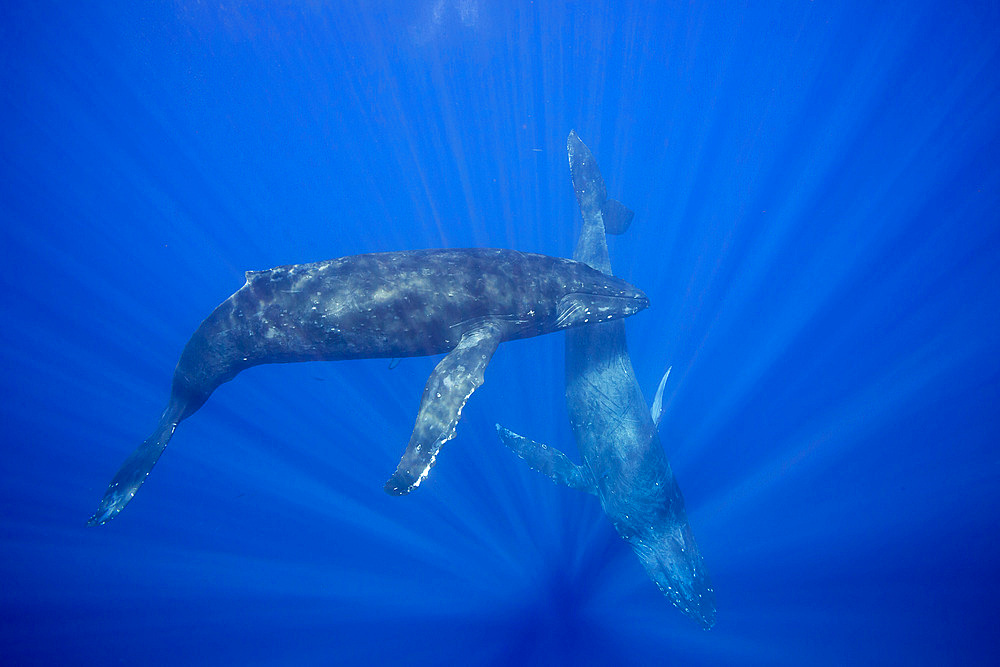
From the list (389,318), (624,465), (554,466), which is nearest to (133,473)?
(389,318)

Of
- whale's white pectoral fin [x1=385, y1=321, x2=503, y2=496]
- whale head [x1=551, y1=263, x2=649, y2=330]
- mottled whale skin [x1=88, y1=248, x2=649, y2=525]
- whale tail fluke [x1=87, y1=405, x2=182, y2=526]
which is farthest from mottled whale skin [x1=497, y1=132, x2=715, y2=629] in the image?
whale tail fluke [x1=87, y1=405, x2=182, y2=526]

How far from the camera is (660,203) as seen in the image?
15.4 meters

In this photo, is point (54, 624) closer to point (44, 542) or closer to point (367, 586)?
point (44, 542)

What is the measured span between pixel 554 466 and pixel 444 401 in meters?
4.34

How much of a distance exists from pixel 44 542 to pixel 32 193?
15.0 meters

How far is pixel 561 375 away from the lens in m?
12.6

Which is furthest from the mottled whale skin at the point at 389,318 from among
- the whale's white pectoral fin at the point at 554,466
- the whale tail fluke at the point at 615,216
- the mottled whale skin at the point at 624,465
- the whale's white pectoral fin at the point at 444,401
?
the whale tail fluke at the point at 615,216

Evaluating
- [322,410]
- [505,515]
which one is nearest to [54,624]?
[322,410]

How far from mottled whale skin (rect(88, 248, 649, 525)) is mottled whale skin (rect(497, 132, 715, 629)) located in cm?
208

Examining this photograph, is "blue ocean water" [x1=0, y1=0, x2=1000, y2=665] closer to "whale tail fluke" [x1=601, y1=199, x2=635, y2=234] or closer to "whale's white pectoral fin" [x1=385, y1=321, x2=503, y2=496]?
"whale tail fluke" [x1=601, y1=199, x2=635, y2=234]

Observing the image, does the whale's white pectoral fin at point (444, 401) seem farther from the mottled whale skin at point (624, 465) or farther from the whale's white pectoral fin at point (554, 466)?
the whale's white pectoral fin at point (554, 466)

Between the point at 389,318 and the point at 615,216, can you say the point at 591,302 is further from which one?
the point at 615,216

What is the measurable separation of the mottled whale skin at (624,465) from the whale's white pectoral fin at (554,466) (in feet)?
0.07

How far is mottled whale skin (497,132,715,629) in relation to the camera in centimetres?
737
